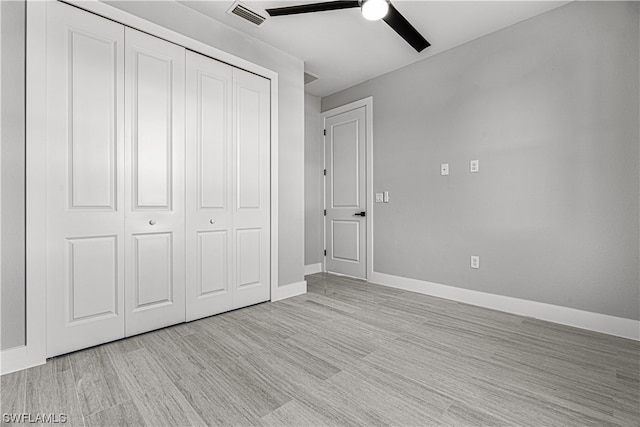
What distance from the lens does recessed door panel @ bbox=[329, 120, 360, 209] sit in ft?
13.4

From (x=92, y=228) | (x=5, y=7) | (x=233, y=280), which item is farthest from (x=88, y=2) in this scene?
(x=233, y=280)

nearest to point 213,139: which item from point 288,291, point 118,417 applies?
point 288,291

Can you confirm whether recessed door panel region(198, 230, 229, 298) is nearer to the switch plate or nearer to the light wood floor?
the light wood floor

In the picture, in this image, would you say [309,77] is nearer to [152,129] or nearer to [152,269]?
[152,129]

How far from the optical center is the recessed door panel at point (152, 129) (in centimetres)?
221

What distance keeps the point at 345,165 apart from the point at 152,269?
2.76 m

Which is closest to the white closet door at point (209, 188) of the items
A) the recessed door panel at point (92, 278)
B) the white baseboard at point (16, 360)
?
the recessed door panel at point (92, 278)

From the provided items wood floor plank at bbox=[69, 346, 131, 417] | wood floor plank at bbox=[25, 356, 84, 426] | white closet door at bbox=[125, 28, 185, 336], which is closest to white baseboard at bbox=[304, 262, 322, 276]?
white closet door at bbox=[125, 28, 185, 336]

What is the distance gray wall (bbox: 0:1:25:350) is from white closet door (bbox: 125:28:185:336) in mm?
541

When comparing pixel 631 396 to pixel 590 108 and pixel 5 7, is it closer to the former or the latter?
pixel 590 108

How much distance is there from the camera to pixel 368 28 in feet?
9.14

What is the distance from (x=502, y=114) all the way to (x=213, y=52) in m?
2.69

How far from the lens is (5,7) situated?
1.71 m

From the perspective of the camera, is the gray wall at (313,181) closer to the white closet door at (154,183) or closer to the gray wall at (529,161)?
the gray wall at (529,161)
